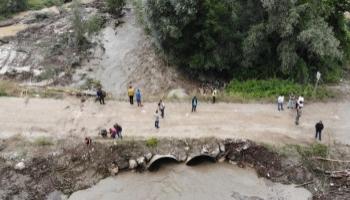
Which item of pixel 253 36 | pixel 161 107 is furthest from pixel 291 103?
pixel 161 107

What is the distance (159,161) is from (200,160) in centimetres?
240

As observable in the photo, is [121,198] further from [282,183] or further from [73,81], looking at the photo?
[73,81]

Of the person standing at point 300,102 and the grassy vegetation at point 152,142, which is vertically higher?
the person standing at point 300,102

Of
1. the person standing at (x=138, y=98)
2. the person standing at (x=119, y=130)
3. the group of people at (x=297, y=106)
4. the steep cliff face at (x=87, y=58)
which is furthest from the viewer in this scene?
the steep cliff face at (x=87, y=58)

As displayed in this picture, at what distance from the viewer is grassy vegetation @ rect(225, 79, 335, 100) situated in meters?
33.3

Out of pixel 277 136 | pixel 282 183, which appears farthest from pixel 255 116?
pixel 282 183

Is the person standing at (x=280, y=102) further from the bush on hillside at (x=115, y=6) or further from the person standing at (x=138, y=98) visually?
the bush on hillside at (x=115, y=6)

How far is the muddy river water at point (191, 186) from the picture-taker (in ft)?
85.7

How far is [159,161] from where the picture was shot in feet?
92.8

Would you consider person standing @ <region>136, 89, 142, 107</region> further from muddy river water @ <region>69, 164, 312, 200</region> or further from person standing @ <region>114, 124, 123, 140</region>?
muddy river water @ <region>69, 164, 312, 200</region>

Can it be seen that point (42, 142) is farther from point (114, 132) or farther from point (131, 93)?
point (131, 93)

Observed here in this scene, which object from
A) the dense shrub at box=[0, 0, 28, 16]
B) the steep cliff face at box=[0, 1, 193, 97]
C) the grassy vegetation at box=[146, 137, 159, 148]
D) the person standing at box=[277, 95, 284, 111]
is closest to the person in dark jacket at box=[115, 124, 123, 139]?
the grassy vegetation at box=[146, 137, 159, 148]

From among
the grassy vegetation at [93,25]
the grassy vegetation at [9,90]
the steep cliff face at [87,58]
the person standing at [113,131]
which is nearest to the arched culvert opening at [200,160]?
the person standing at [113,131]

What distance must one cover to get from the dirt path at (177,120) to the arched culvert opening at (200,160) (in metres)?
1.46
